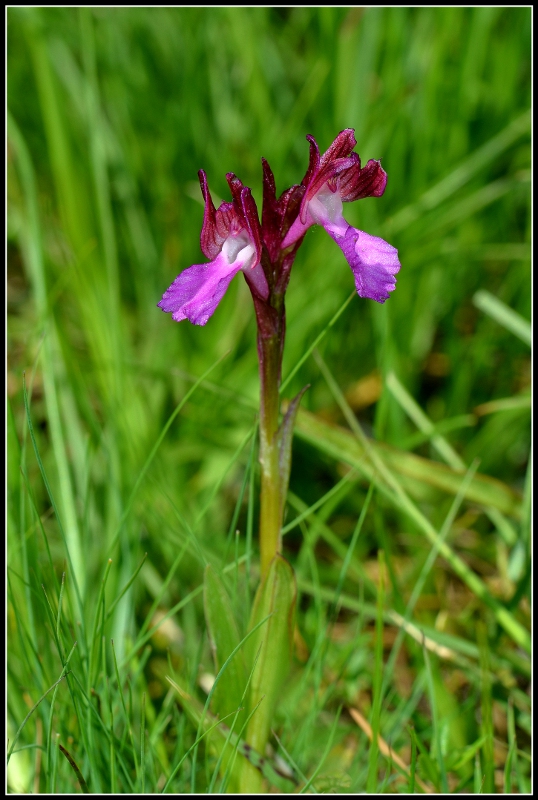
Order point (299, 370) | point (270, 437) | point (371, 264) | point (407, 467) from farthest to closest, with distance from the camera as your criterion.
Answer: point (299, 370), point (407, 467), point (270, 437), point (371, 264)

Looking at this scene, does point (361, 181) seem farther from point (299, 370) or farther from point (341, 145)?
point (299, 370)

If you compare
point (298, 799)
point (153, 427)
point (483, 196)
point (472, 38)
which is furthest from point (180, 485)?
point (472, 38)

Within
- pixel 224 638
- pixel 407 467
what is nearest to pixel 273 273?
pixel 224 638

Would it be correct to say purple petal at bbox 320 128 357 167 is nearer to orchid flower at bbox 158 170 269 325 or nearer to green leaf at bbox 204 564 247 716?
orchid flower at bbox 158 170 269 325

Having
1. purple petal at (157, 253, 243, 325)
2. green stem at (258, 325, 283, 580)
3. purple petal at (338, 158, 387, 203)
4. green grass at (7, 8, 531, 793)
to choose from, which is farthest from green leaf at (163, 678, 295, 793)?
purple petal at (338, 158, 387, 203)

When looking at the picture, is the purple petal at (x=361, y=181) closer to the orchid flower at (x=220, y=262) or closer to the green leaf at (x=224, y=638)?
the orchid flower at (x=220, y=262)

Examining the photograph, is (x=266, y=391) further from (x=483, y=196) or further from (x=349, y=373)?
(x=483, y=196)

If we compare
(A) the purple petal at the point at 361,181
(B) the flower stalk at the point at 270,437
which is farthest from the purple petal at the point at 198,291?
(A) the purple petal at the point at 361,181
